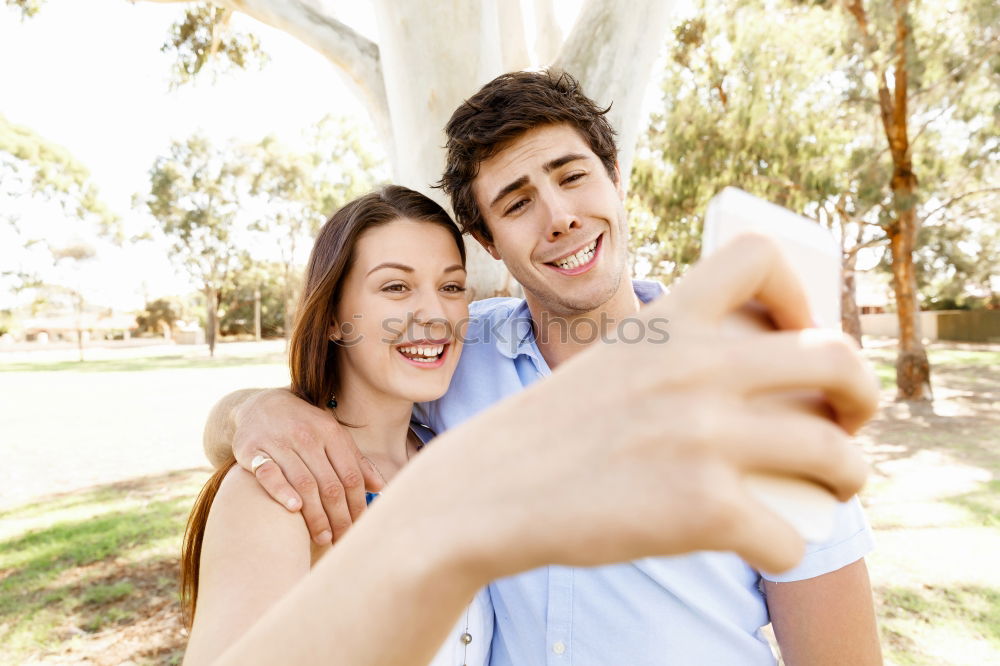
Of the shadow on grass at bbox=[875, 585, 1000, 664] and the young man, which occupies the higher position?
the young man

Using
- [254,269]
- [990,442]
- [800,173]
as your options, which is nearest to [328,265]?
[990,442]

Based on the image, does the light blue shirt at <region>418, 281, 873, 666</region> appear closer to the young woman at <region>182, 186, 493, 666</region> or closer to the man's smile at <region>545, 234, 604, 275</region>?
the young woman at <region>182, 186, 493, 666</region>

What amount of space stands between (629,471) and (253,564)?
3.44 ft

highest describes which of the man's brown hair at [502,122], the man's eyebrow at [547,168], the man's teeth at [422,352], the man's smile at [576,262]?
the man's brown hair at [502,122]

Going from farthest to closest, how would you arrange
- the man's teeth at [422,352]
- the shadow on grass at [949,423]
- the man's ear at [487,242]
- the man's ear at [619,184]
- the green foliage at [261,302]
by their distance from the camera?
the green foliage at [261,302]
the shadow on grass at [949,423]
the man's ear at [619,184]
the man's ear at [487,242]
the man's teeth at [422,352]

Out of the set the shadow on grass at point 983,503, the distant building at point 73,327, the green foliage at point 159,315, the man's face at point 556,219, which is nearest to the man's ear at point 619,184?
the man's face at point 556,219

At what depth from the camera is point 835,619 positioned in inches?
61.2

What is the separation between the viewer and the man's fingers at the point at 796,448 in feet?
1.56

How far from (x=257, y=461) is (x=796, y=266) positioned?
1.33m

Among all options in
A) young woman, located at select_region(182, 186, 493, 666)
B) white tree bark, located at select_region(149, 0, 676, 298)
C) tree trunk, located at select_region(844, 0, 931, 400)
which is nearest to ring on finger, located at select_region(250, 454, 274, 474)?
young woman, located at select_region(182, 186, 493, 666)

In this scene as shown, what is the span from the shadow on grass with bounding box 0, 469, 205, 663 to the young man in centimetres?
251

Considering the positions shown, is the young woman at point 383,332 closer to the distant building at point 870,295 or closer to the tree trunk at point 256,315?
the tree trunk at point 256,315

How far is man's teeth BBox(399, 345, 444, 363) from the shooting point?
1.92m

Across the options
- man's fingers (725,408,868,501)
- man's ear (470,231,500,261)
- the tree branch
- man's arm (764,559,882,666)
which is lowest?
man's arm (764,559,882,666)
